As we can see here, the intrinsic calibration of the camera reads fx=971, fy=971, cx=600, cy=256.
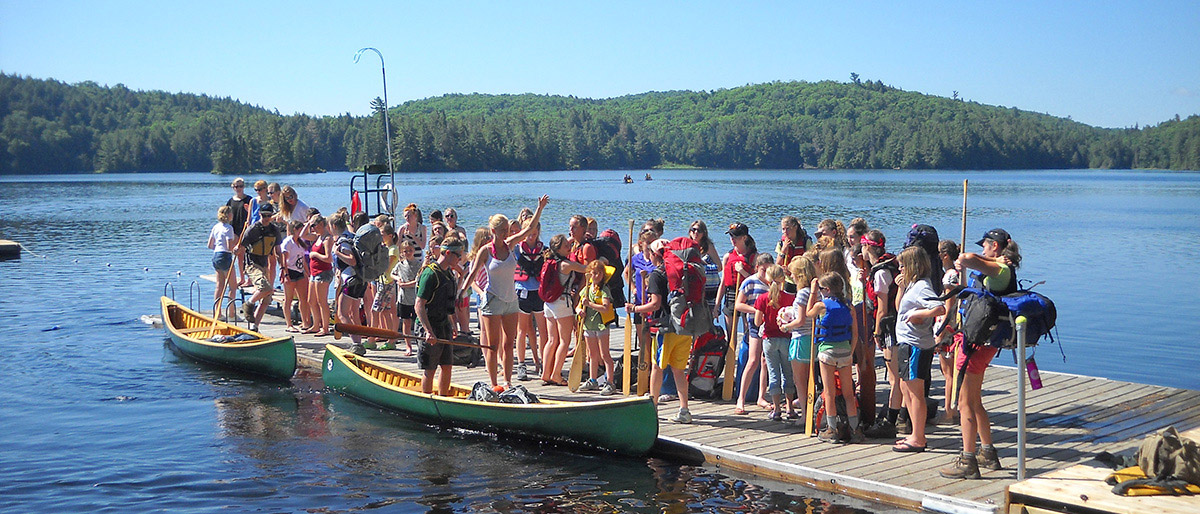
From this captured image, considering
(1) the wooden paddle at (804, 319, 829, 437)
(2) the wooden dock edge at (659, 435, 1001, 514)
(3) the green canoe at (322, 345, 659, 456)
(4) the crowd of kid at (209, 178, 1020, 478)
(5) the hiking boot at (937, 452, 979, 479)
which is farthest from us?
(3) the green canoe at (322, 345, 659, 456)

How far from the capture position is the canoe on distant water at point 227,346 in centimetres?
1241

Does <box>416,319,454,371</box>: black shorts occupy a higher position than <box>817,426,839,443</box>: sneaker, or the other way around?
<box>416,319,454,371</box>: black shorts

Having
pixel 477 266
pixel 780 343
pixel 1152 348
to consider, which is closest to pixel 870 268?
pixel 780 343

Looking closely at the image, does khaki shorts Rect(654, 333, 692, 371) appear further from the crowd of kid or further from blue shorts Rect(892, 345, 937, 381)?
blue shorts Rect(892, 345, 937, 381)

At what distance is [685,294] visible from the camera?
8.66m

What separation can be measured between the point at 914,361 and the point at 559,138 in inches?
5463

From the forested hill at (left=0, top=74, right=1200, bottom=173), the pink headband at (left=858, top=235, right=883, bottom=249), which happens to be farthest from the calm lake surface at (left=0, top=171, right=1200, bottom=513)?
the forested hill at (left=0, top=74, right=1200, bottom=173)

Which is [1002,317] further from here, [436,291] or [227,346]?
[227,346]

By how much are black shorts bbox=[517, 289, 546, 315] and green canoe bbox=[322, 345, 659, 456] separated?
1.07 meters

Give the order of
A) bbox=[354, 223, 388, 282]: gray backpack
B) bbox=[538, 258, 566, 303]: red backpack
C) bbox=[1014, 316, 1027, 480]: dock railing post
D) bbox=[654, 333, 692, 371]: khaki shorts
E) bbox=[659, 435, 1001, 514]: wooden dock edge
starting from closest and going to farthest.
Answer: bbox=[1014, 316, 1027, 480]: dock railing post, bbox=[659, 435, 1001, 514]: wooden dock edge, bbox=[654, 333, 692, 371]: khaki shorts, bbox=[538, 258, 566, 303]: red backpack, bbox=[354, 223, 388, 282]: gray backpack

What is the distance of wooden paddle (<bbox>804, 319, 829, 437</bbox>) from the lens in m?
8.17

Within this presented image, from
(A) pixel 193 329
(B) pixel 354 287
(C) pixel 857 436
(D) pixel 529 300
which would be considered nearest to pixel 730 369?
(C) pixel 857 436

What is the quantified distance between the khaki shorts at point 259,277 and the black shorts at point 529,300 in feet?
17.6

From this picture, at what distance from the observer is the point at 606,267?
966cm
